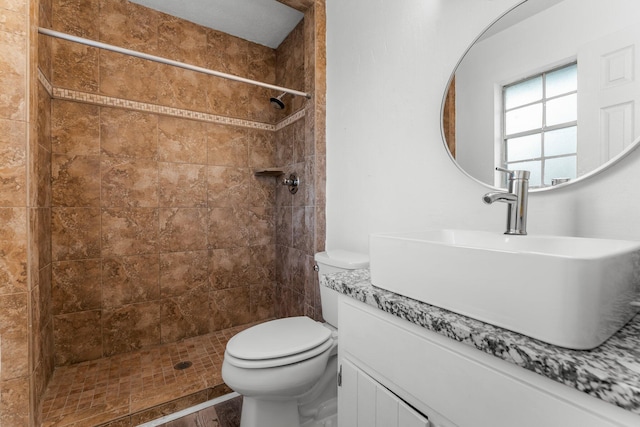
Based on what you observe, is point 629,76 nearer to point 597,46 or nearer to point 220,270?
point 597,46

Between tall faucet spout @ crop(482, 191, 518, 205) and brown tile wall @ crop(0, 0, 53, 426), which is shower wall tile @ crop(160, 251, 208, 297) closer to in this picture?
brown tile wall @ crop(0, 0, 53, 426)

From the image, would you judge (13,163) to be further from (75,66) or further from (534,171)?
(534,171)

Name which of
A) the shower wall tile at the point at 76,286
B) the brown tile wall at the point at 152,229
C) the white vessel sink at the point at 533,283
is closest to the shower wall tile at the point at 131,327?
the brown tile wall at the point at 152,229

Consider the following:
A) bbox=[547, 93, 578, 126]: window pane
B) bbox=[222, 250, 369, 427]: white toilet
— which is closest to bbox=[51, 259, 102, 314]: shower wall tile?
bbox=[222, 250, 369, 427]: white toilet

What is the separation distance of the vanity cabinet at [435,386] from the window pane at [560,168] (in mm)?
618

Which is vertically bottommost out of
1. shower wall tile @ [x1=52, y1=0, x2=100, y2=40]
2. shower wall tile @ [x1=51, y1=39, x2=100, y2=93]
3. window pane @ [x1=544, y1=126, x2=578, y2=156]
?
window pane @ [x1=544, y1=126, x2=578, y2=156]

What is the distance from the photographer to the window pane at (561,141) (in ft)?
2.69

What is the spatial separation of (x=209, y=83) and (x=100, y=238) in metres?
1.36

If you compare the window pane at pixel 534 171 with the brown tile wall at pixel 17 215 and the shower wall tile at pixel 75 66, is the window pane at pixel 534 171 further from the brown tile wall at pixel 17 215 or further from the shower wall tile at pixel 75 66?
the shower wall tile at pixel 75 66

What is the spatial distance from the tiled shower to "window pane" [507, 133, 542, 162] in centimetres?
114

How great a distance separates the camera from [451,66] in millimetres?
1148

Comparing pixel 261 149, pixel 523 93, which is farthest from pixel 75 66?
pixel 523 93

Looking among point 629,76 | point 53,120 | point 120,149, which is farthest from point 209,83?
point 629,76

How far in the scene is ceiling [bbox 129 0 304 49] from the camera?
202 cm
